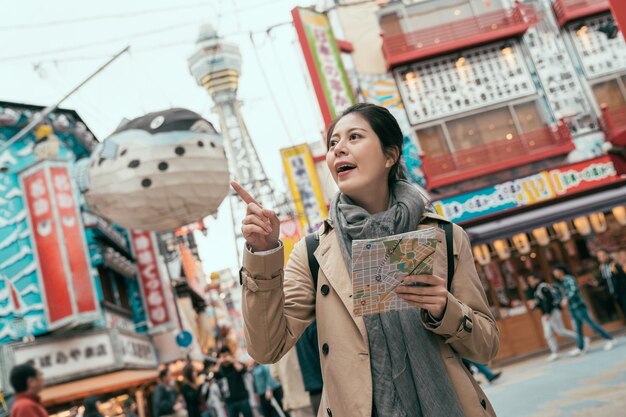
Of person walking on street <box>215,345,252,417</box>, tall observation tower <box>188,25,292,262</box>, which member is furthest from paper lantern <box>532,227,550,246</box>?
tall observation tower <box>188,25,292,262</box>

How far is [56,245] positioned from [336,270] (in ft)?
39.0

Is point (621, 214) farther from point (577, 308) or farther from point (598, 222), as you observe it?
point (577, 308)

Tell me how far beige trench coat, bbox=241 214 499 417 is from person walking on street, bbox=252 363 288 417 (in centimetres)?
964

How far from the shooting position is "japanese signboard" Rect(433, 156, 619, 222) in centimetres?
1609

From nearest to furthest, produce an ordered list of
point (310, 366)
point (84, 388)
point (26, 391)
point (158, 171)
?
point (310, 366), point (26, 391), point (158, 171), point (84, 388)

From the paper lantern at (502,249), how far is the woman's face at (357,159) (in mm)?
13488

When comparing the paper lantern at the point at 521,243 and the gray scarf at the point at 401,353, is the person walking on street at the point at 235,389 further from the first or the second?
the gray scarf at the point at 401,353

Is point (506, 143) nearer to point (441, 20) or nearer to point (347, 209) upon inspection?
point (441, 20)

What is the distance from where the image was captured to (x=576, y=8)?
1730cm

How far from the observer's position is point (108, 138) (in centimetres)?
723

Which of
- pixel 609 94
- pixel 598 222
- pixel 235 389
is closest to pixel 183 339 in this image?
pixel 235 389

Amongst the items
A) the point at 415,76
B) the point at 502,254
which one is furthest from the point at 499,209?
the point at 415,76

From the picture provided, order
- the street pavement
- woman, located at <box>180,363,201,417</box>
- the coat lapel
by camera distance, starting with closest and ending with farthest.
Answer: the coat lapel, the street pavement, woman, located at <box>180,363,201,417</box>

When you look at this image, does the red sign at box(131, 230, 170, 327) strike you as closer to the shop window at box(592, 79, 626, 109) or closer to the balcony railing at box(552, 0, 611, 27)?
the balcony railing at box(552, 0, 611, 27)
